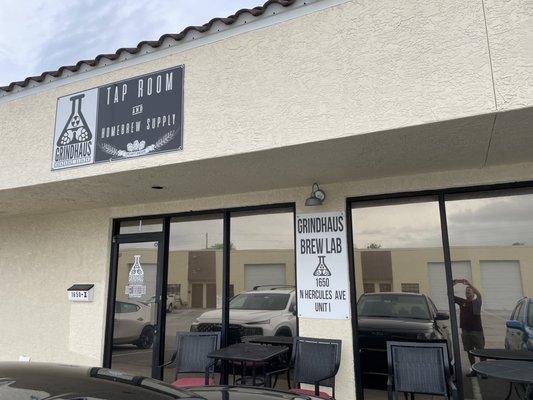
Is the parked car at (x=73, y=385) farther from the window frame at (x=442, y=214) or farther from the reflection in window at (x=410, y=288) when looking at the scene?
the reflection in window at (x=410, y=288)

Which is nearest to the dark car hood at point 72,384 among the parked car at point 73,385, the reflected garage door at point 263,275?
the parked car at point 73,385

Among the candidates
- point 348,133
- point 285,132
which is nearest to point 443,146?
point 348,133

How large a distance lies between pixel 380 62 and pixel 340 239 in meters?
2.19

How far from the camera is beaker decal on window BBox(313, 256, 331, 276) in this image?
17.0 feet

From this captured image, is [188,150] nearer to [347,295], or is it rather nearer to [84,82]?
[84,82]

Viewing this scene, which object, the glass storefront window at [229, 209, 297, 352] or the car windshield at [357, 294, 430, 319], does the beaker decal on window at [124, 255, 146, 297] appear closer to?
the glass storefront window at [229, 209, 297, 352]

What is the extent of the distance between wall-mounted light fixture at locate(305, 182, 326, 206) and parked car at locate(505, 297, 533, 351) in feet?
7.50

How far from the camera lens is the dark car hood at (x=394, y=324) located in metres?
4.89

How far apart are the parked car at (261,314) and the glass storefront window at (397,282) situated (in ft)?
2.97

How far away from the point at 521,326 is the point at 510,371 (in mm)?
929

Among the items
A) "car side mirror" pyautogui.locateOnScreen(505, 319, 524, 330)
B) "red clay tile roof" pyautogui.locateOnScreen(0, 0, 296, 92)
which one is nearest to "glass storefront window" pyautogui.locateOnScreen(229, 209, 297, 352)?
"car side mirror" pyautogui.locateOnScreen(505, 319, 524, 330)

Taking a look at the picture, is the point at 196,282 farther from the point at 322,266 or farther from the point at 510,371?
the point at 510,371

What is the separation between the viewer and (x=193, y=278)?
623cm

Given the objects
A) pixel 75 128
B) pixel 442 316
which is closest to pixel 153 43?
pixel 75 128
